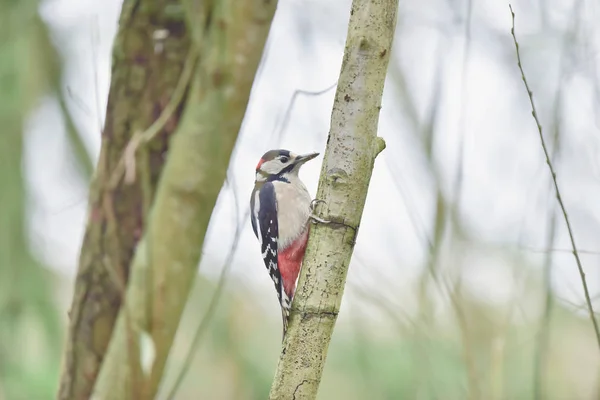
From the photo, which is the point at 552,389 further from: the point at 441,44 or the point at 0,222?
the point at 0,222

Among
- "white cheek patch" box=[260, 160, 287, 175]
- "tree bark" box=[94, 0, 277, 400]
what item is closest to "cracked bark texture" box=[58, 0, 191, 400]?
"tree bark" box=[94, 0, 277, 400]

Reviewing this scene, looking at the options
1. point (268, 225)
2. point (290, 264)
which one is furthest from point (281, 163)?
point (290, 264)

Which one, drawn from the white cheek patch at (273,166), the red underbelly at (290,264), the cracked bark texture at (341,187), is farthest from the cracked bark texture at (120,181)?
the cracked bark texture at (341,187)

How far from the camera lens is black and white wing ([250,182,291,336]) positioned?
1916 mm

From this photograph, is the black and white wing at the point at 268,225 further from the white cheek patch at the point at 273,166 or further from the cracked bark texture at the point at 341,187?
the cracked bark texture at the point at 341,187

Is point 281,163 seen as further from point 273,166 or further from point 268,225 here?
point 268,225

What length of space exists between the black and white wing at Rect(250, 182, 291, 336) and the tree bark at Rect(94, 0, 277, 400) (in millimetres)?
143

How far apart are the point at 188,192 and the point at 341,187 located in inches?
36.3

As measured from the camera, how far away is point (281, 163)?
6.87 ft

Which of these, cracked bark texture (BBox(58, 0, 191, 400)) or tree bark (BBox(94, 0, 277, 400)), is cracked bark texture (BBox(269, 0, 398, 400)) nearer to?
tree bark (BBox(94, 0, 277, 400))

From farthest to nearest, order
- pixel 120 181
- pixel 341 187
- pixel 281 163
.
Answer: pixel 120 181, pixel 281 163, pixel 341 187

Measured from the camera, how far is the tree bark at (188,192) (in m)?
1.96

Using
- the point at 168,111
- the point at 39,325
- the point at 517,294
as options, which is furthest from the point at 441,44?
the point at 39,325

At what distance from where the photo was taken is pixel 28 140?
287 cm
